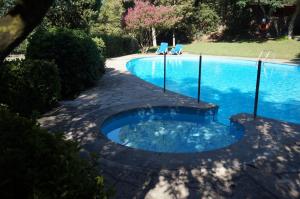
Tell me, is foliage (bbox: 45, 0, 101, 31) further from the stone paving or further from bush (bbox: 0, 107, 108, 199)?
bush (bbox: 0, 107, 108, 199)

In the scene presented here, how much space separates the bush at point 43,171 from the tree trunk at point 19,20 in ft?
2.46

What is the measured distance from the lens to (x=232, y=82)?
15.8 metres

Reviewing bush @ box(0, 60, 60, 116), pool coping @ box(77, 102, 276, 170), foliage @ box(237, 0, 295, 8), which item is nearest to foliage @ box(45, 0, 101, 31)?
bush @ box(0, 60, 60, 116)

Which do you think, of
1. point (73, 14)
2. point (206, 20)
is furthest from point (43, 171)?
point (206, 20)

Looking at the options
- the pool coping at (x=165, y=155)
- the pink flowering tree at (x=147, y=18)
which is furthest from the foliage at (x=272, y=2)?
the pool coping at (x=165, y=155)

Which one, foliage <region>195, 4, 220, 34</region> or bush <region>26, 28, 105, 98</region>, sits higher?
foliage <region>195, 4, 220, 34</region>

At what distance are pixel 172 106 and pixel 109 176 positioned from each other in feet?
14.0

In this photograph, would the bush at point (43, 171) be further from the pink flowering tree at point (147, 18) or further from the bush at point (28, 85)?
the pink flowering tree at point (147, 18)

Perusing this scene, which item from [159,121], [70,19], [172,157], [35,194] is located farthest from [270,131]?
[70,19]

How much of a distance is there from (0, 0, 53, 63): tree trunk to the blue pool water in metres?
7.60

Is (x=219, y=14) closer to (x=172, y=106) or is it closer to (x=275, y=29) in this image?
(x=275, y=29)

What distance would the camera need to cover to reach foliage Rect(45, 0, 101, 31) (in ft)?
54.9

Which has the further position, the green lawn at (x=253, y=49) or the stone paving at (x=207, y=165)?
the green lawn at (x=253, y=49)

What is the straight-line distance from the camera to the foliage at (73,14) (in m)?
16.7
